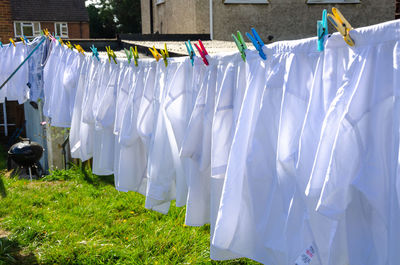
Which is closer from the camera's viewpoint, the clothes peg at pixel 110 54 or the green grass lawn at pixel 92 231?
the clothes peg at pixel 110 54

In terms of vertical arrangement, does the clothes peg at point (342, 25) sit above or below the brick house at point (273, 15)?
below

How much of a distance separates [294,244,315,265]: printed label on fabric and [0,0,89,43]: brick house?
88.1 ft

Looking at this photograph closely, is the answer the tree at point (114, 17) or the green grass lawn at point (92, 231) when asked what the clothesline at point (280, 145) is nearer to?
the green grass lawn at point (92, 231)

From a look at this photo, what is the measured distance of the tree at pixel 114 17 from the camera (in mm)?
31141

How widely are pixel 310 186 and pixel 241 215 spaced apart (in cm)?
56

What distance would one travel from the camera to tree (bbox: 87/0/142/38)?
102 feet

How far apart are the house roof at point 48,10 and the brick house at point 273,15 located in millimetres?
20328

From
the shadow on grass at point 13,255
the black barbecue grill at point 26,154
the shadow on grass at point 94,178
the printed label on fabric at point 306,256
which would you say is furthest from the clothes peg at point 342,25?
the black barbecue grill at point 26,154

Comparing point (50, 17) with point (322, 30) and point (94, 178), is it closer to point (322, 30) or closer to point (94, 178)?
point (94, 178)

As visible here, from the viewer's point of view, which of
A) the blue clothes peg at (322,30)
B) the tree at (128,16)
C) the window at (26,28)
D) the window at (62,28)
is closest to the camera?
the blue clothes peg at (322,30)

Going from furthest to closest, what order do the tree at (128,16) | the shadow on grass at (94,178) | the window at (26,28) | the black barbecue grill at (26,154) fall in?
the tree at (128,16) → the window at (26,28) → the black barbecue grill at (26,154) → the shadow on grass at (94,178)

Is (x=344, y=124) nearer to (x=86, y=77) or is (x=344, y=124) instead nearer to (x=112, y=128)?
(x=112, y=128)

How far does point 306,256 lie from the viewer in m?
1.75

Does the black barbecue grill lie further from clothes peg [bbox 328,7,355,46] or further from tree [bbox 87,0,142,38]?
tree [bbox 87,0,142,38]
